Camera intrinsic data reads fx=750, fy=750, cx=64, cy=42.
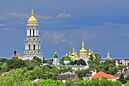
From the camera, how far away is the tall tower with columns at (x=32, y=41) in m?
123

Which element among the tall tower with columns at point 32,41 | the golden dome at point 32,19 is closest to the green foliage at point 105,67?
the tall tower with columns at point 32,41

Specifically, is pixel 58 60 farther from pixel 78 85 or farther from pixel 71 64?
pixel 78 85

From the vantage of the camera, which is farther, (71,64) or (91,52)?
(91,52)

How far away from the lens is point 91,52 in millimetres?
132125

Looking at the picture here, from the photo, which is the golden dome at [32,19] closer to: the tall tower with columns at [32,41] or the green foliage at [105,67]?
the tall tower with columns at [32,41]

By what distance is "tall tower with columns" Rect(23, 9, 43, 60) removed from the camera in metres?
123

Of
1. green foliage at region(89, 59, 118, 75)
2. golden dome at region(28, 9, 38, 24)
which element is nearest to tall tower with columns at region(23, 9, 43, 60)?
golden dome at region(28, 9, 38, 24)

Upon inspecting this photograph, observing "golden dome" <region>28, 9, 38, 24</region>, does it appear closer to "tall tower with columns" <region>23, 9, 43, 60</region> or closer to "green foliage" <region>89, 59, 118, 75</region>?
"tall tower with columns" <region>23, 9, 43, 60</region>

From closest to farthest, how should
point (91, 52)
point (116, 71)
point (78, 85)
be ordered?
point (78, 85) → point (116, 71) → point (91, 52)

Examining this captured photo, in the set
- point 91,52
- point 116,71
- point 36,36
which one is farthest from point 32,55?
point 116,71

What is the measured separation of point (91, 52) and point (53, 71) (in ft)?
134

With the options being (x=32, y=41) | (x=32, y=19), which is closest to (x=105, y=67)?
(x=32, y=41)

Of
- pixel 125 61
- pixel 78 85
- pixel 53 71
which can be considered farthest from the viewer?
pixel 125 61

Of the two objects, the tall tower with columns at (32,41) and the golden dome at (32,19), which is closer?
the tall tower with columns at (32,41)
